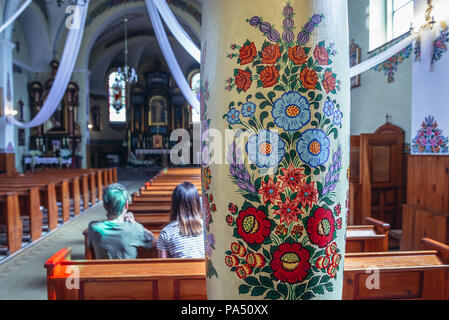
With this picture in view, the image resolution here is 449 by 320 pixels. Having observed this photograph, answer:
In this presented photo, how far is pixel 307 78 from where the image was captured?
0.53 metres

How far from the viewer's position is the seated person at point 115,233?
2.03m

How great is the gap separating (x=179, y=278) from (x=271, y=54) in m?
1.28

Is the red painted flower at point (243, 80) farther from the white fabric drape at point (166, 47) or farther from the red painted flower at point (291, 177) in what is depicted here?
the white fabric drape at point (166, 47)

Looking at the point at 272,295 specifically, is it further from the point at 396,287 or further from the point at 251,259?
the point at 396,287

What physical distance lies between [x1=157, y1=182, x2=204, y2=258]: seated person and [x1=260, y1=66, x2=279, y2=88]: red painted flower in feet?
5.05

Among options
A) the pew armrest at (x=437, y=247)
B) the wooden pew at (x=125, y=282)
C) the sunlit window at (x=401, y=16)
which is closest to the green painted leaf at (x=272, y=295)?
the wooden pew at (x=125, y=282)

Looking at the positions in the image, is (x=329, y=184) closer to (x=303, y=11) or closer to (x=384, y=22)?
(x=303, y=11)

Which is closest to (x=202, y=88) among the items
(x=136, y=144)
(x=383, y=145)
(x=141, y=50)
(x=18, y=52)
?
(x=383, y=145)

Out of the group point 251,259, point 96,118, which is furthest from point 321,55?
point 96,118

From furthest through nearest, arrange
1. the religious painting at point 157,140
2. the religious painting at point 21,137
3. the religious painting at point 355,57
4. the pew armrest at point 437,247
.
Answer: the religious painting at point 157,140 → the religious painting at point 21,137 → the religious painting at point 355,57 → the pew armrest at point 437,247

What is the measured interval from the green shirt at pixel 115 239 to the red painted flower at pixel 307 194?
1.73 metres

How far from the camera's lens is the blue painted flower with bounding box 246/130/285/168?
53 cm

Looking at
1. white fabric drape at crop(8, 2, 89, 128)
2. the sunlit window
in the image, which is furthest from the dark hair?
the sunlit window

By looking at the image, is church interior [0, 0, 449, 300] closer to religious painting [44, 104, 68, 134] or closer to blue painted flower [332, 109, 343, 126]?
blue painted flower [332, 109, 343, 126]
